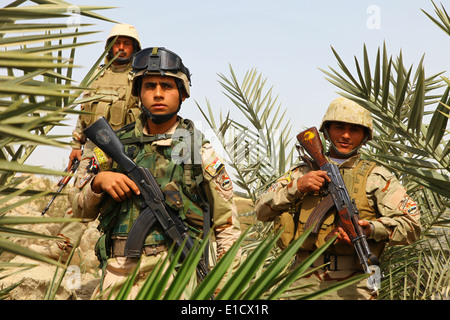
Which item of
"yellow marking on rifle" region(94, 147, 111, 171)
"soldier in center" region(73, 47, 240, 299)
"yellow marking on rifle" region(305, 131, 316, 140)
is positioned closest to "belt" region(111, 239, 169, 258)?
"soldier in center" region(73, 47, 240, 299)

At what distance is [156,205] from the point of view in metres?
2.93

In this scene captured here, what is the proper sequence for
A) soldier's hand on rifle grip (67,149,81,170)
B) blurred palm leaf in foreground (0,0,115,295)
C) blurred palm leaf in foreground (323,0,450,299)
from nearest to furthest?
blurred palm leaf in foreground (0,0,115,295), blurred palm leaf in foreground (323,0,450,299), soldier's hand on rifle grip (67,149,81,170)

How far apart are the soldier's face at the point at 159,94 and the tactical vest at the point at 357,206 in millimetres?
941

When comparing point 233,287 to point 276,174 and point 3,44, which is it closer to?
point 3,44

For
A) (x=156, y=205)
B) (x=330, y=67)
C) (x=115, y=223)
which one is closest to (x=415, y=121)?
(x=330, y=67)

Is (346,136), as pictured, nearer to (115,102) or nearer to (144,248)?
(144,248)

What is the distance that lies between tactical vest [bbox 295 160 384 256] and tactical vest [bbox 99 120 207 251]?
664 millimetres

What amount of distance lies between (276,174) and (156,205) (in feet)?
6.19

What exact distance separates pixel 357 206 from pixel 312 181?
0.29 metres

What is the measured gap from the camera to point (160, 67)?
10.2 feet

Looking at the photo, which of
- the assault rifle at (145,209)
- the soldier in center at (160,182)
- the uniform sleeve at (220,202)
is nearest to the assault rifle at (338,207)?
the uniform sleeve at (220,202)

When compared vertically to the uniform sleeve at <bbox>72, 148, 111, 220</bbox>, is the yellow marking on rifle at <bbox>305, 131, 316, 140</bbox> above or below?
above

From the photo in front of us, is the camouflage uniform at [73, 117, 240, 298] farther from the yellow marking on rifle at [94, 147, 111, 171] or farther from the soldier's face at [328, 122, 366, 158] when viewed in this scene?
the soldier's face at [328, 122, 366, 158]

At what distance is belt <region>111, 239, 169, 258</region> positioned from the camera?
9.70 feet
